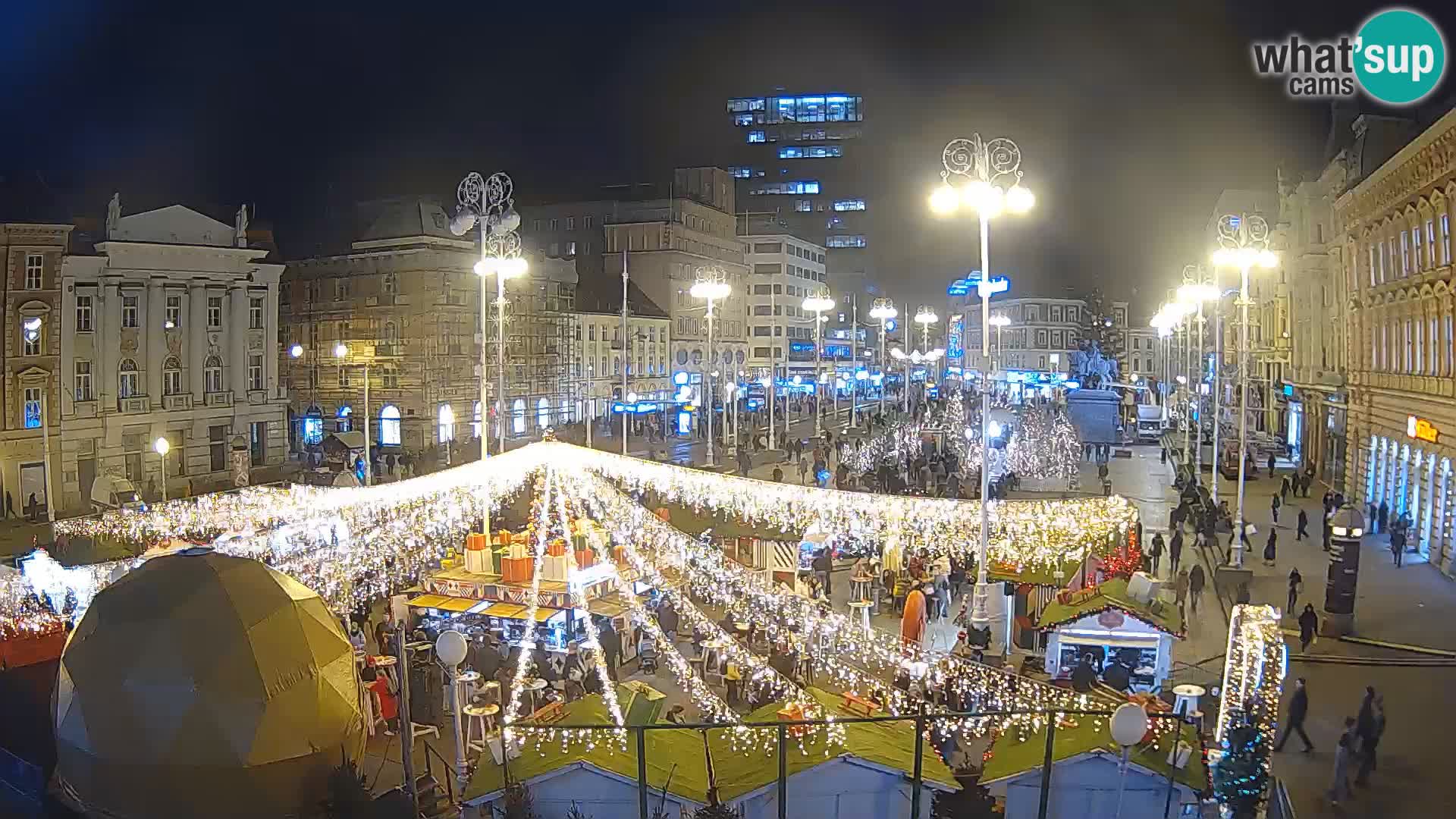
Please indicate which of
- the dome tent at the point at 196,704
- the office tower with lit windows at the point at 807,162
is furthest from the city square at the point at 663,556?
the office tower with lit windows at the point at 807,162

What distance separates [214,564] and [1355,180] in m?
39.6

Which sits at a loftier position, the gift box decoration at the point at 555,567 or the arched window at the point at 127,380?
the arched window at the point at 127,380

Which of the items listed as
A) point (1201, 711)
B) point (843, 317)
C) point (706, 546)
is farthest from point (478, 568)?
point (843, 317)

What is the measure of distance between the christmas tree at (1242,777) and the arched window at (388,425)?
47770 mm

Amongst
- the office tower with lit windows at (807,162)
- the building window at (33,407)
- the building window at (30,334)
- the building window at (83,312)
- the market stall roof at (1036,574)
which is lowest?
the market stall roof at (1036,574)

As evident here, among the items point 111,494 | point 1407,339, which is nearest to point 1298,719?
point 1407,339

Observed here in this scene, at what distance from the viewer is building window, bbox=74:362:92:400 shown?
4016 cm

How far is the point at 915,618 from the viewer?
702 inches

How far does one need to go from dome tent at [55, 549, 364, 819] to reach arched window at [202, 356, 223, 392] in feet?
127

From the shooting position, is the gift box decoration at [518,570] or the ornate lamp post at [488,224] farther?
the ornate lamp post at [488,224]

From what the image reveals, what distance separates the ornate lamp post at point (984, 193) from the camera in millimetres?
16391

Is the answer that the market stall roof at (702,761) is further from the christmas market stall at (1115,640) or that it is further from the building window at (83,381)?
the building window at (83,381)

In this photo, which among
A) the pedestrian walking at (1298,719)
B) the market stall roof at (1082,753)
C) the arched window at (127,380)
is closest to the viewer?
the market stall roof at (1082,753)

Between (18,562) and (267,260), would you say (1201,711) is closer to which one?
(18,562)
